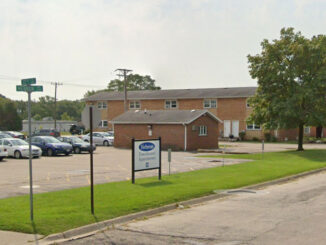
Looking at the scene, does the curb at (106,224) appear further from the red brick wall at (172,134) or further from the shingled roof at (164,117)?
the shingled roof at (164,117)

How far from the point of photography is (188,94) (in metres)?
63.4

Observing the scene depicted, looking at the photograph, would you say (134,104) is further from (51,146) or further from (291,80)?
(291,80)

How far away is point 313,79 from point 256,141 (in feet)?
79.3

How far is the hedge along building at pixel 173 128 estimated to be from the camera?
4112 cm

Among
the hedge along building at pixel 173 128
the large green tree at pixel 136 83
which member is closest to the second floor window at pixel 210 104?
the hedge along building at pixel 173 128

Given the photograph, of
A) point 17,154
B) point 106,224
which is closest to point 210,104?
point 17,154

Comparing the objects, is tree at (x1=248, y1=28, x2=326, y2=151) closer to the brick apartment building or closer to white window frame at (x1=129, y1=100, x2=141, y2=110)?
the brick apartment building

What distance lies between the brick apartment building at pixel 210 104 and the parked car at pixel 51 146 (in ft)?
92.4

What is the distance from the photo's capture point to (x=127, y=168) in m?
23.1

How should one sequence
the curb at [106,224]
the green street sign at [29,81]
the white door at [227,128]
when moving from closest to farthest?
the curb at [106,224] → the green street sign at [29,81] → the white door at [227,128]

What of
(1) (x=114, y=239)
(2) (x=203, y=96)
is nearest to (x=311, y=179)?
(1) (x=114, y=239)

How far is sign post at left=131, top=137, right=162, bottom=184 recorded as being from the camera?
16656 millimetres

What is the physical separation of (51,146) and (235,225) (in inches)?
1012

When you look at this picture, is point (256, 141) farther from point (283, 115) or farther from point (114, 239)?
point (114, 239)
